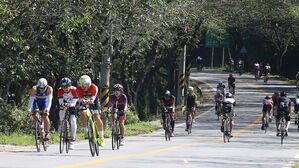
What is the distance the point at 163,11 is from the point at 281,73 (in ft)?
159

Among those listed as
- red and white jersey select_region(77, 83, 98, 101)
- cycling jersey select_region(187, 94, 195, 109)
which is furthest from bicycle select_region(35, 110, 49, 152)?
cycling jersey select_region(187, 94, 195, 109)

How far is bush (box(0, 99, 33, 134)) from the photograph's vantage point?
2251 centimetres

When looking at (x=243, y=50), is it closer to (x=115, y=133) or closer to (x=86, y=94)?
(x=115, y=133)

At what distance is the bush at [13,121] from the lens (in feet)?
73.9

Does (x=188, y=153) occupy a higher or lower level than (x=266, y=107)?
lower

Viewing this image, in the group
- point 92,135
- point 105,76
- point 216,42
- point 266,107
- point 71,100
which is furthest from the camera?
point 216,42

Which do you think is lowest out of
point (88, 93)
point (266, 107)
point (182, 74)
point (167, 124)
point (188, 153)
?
point (188, 153)

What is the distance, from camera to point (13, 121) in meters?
22.8

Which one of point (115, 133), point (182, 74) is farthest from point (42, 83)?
point (182, 74)

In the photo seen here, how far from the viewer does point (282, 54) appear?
2749 inches

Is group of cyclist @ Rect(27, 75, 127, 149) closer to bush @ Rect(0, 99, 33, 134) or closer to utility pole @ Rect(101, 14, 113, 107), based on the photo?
bush @ Rect(0, 99, 33, 134)

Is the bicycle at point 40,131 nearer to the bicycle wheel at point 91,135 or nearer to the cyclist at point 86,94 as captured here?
the cyclist at point 86,94

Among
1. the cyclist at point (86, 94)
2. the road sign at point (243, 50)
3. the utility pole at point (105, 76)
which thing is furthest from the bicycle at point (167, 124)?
the road sign at point (243, 50)

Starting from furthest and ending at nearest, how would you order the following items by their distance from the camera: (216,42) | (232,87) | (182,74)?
(216,42)
(232,87)
(182,74)
